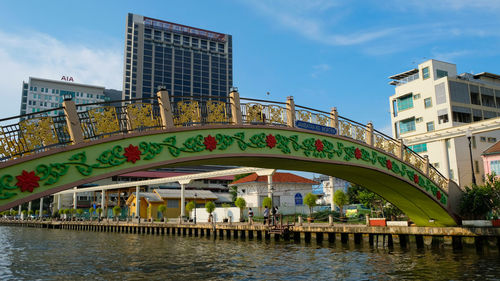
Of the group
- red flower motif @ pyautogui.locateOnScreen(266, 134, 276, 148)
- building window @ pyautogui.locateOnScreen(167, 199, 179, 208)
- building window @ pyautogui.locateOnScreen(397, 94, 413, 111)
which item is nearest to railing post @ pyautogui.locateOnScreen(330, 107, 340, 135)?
red flower motif @ pyautogui.locateOnScreen(266, 134, 276, 148)

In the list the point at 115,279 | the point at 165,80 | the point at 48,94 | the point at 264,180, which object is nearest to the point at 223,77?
the point at 165,80

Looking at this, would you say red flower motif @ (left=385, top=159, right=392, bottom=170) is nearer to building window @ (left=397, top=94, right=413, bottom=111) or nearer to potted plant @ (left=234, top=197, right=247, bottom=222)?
potted plant @ (left=234, top=197, right=247, bottom=222)

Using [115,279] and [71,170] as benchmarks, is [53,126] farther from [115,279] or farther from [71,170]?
[115,279]

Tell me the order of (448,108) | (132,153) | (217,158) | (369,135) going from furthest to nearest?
(448,108) < (369,135) < (217,158) < (132,153)

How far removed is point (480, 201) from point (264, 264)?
11.2m

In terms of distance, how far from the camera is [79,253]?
23734 millimetres

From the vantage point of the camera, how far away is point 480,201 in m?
19.7

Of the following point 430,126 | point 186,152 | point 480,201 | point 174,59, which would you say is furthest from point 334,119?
point 174,59

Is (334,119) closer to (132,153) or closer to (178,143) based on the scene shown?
(178,143)

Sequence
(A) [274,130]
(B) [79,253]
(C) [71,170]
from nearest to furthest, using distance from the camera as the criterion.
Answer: (C) [71,170] < (A) [274,130] < (B) [79,253]

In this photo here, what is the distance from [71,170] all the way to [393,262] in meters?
13.5

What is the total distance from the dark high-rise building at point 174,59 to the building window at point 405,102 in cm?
8041

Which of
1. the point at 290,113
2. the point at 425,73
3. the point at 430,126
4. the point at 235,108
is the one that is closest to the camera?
the point at 235,108

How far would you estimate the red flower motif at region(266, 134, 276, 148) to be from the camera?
12.8 meters
